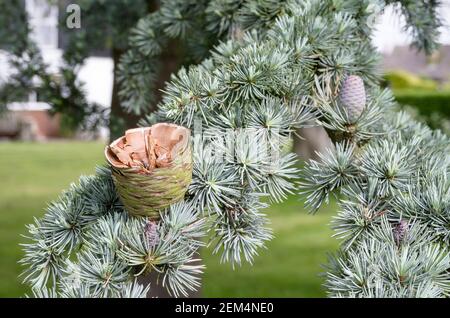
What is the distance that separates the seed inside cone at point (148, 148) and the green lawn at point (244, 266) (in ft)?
1.03

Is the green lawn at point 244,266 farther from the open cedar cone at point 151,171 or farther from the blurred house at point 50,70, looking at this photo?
the blurred house at point 50,70

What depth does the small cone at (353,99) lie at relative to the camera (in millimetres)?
1152

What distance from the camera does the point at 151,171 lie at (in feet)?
3.04

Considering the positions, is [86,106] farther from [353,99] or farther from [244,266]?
[244,266]

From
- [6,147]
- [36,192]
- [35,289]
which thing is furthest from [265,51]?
[6,147]

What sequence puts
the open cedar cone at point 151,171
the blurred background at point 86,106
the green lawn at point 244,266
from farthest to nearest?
the green lawn at point 244,266 < the blurred background at point 86,106 < the open cedar cone at point 151,171

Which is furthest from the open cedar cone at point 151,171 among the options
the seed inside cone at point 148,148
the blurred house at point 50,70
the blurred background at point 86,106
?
the blurred house at point 50,70

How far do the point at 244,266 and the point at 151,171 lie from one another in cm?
341

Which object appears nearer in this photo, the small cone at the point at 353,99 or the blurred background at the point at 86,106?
the small cone at the point at 353,99

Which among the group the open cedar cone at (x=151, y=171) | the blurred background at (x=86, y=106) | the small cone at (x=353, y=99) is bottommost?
the open cedar cone at (x=151, y=171)

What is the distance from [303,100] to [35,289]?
56cm

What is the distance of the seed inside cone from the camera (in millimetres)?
938

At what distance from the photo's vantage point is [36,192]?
7.42 meters

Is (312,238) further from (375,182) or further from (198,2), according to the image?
(375,182)
